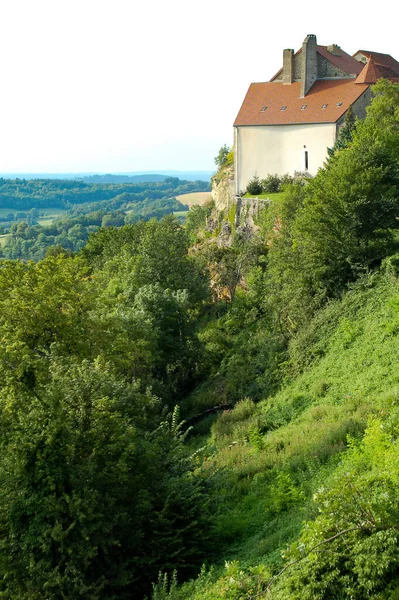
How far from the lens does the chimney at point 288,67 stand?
51.4 metres

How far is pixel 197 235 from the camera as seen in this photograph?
57.6 m

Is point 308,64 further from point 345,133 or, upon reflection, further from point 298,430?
point 298,430

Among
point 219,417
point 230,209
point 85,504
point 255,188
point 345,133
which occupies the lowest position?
point 219,417

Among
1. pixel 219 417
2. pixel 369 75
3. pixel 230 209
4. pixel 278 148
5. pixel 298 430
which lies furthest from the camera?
pixel 230 209

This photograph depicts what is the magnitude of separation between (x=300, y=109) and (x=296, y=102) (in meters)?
1.35

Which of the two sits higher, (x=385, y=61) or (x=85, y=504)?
(x=385, y=61)

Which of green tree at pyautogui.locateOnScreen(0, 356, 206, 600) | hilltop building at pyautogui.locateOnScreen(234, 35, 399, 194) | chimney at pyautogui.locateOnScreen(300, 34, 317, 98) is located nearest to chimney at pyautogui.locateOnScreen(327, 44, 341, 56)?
hilltop building at pyautogui.locateOnScreen(234, 35, 399, 194)

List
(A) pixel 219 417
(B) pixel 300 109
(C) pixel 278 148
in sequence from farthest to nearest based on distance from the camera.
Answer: (C) pixel 278 148 < (B) pixel 300 109 < (A) pixel 219 417

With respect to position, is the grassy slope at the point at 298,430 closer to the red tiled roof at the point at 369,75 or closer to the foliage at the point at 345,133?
the foliage at the point at 345,133

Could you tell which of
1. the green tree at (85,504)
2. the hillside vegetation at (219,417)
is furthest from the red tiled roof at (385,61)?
the green tree at (85,504)

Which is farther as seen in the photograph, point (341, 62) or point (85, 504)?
point (341, 62)

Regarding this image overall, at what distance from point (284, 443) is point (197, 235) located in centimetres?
4196

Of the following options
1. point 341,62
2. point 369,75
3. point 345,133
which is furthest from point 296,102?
point 345,133

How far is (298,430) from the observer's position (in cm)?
1820
